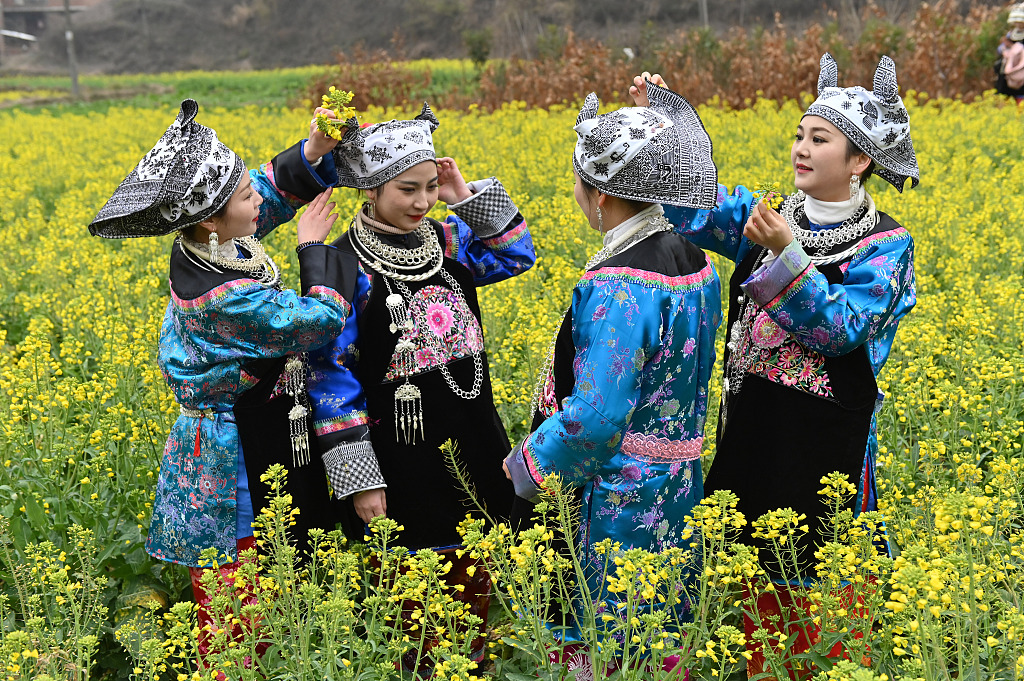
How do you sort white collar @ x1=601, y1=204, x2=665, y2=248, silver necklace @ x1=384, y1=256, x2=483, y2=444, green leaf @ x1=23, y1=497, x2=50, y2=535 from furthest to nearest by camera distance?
green leaf @ x1=23, y1=497, x2=50, y2=535
silver necklace @ x1=384, y1=256, x2=483, y2=444
white collar @ x1=601, y1=204, x2=665, y2=248

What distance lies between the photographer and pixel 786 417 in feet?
8.81

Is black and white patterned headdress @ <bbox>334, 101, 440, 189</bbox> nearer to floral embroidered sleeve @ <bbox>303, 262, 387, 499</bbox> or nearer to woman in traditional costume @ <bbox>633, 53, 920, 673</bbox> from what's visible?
floral embroidered sleeve @ <bbox>303, 262, 387, 499</bbox>

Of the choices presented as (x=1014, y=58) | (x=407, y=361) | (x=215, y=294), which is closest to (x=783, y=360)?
(x=407, y=361)

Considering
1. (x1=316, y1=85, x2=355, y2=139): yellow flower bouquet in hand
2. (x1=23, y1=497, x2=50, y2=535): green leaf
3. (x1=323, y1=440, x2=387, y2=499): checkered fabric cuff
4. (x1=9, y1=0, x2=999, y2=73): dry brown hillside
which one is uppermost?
(x1=9, y1=0, x2=999, y2=73): dry brown hillside

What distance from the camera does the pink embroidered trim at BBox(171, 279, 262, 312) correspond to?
252 centimetres

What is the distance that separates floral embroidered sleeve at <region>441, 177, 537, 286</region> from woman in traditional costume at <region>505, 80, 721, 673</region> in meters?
0.61

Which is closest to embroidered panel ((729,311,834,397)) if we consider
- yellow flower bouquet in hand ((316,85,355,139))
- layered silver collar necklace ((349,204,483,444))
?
layered silver collar necklace ((349,204,483,444))

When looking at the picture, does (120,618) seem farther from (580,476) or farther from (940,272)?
(940,272)

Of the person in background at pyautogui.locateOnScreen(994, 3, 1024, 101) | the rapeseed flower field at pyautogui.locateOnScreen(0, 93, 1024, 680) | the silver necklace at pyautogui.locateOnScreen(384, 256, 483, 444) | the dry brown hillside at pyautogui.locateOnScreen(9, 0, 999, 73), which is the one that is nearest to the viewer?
the rapeseed flower field at pyautogui.locateOnScreen(0, 93, 1024, 680)

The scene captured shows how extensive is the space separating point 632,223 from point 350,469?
43.4 inches

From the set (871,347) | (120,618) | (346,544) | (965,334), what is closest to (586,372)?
(871,347)

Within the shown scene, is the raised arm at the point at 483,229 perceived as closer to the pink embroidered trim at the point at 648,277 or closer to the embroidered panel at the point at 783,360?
the pink embroidered trim at the point at 648,277

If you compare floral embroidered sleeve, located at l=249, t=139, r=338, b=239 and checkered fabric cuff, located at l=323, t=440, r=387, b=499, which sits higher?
floral embroidered sleeve, located at l=249, t=139, r=338, b=239

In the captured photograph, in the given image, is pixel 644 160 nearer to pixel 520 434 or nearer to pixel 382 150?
pixel 382 150
